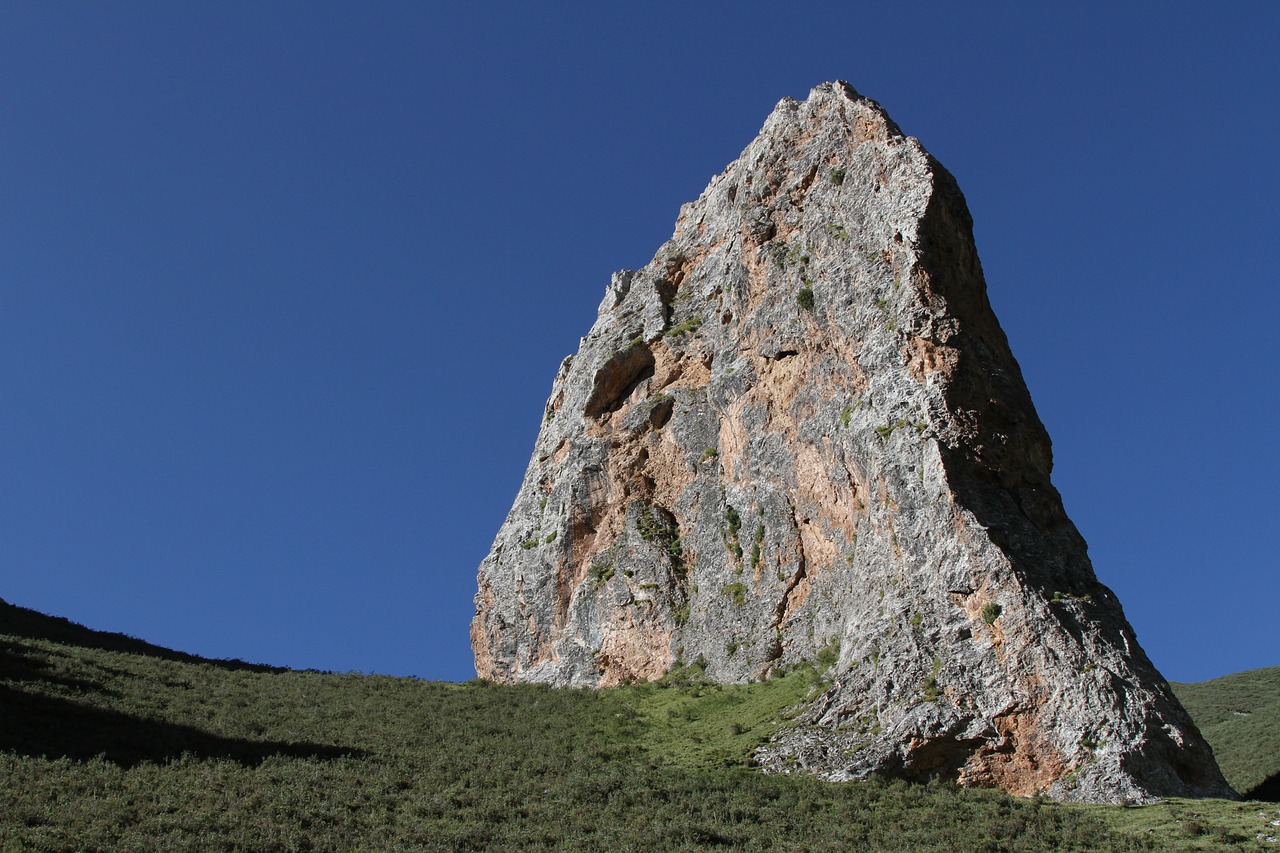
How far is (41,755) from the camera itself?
2398 cm

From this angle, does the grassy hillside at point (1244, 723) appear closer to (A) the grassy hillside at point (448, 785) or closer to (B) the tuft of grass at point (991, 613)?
(B) the tuft of grass at point (991, 613)

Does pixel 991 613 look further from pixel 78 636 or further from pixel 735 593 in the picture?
pixel 78 636

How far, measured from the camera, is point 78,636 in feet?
152

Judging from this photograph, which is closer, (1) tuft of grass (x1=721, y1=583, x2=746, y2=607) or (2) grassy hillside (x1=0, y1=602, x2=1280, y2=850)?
(2) grassy hillside (x1=0, y1=602, x2=1280, y2=850)

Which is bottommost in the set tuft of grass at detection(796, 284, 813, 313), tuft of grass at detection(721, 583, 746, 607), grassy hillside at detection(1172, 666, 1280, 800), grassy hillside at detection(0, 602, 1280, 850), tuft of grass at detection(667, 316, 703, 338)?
grassy hillside at detection(0, 602, 1280, 850)

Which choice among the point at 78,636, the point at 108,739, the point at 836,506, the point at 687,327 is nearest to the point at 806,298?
the point at 836,506

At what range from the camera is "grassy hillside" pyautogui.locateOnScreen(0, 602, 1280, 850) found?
20.5 meters

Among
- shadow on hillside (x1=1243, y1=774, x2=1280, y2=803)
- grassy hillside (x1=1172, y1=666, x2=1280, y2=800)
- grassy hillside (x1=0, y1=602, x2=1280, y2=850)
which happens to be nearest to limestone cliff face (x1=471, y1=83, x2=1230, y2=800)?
grassy hillside (x1=0, y1=602, x2=1280, y2=850)

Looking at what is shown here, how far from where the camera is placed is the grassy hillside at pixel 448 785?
20484 mm

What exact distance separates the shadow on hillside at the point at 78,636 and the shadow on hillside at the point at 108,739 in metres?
15.1

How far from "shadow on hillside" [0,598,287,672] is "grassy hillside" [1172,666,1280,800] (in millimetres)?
37561

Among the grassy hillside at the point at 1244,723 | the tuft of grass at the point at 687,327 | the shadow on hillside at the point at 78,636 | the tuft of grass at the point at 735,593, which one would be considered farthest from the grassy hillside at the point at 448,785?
the tuft of grass at the point at 687,327

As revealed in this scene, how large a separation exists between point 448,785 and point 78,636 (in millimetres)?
29411

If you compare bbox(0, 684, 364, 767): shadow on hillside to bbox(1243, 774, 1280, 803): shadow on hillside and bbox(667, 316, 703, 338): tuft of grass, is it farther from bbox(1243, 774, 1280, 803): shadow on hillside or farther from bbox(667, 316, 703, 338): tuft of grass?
bbox(667, 316, 703, 338): tuft of grass
